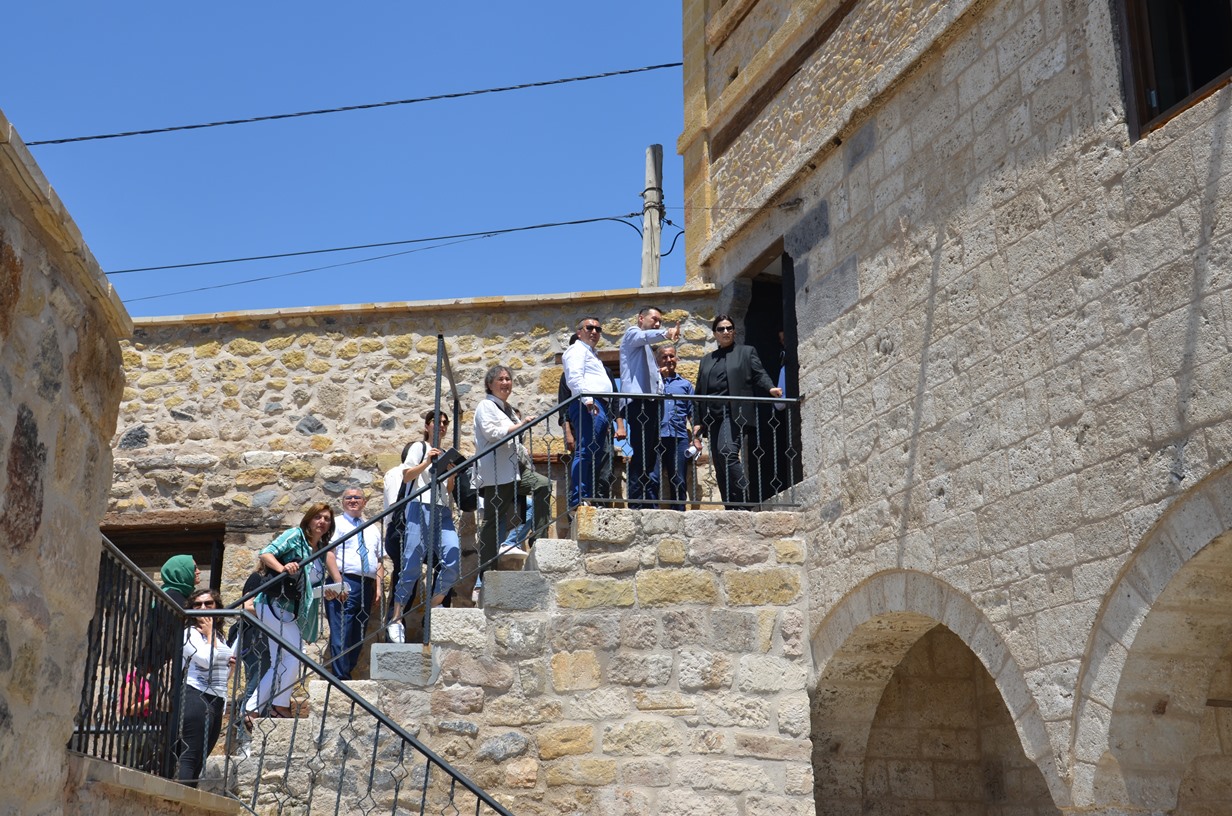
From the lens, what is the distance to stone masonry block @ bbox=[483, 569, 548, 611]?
702 centimetres

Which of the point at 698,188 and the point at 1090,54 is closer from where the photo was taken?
the point at 1090,54

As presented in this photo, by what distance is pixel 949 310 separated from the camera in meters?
6.41

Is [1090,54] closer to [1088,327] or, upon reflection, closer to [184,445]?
[1088,327]

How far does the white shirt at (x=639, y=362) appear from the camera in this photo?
789cm

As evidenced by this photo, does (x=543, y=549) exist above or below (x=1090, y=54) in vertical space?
below

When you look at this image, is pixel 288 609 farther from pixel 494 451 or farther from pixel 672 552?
pixel 672 552

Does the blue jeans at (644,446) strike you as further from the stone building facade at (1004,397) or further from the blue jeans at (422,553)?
the blue jeans at (422,553)

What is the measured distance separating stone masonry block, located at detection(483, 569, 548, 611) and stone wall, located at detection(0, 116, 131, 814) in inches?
150

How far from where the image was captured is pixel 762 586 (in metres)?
7.26

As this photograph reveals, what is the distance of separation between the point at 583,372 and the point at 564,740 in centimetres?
214

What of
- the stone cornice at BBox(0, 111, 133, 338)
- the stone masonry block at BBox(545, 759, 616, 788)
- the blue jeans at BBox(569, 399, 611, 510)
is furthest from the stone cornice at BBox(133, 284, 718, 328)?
the stone cornice at BBox(0, 111, 133, 338)

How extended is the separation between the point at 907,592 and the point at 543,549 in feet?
6.27

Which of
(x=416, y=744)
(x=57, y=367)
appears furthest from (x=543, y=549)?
(x=57, y=367)

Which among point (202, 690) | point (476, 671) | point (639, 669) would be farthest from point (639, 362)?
point (202, 690)
